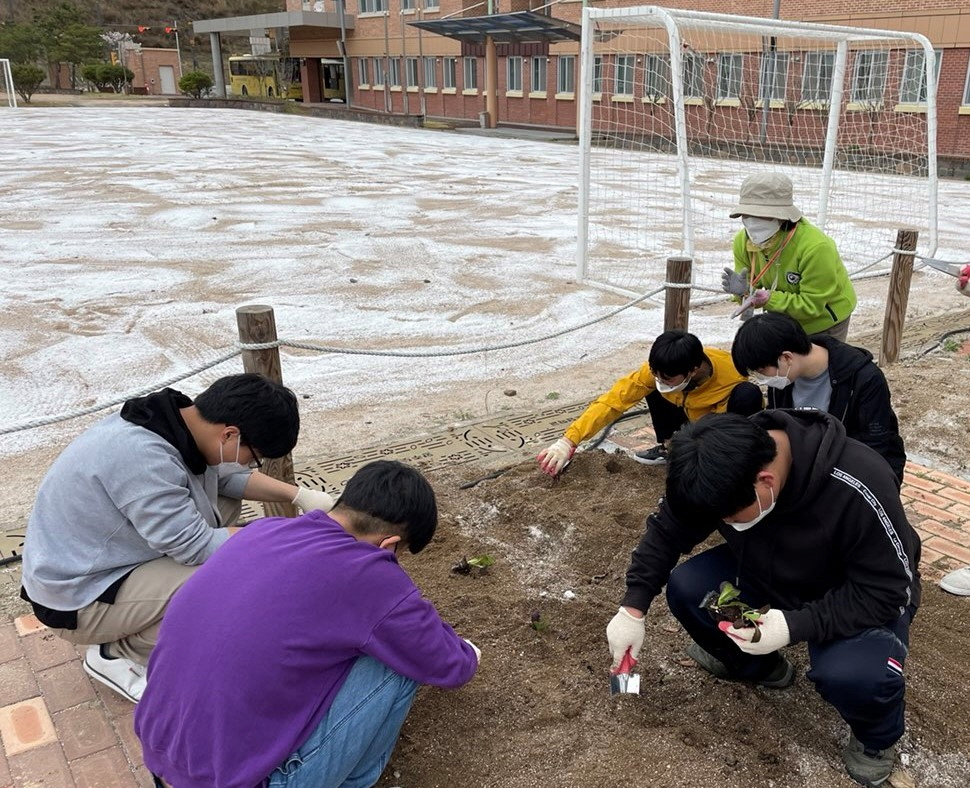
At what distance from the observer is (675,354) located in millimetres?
3352

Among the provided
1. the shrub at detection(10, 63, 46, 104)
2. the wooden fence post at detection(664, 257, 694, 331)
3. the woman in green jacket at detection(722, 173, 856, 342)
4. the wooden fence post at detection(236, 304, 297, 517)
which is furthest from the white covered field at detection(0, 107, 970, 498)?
the shrub at detection(10, 63, 46, 104)

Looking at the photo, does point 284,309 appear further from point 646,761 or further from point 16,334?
point 646,761

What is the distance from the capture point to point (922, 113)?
1761 cm

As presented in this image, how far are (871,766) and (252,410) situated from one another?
75.7 inches

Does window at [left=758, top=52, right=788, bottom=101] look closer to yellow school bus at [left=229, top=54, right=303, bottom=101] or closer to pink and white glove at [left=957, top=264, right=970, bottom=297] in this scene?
pink and white glove at [left=957, top=264, right=970, bottom=297]

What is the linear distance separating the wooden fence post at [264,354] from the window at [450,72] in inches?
1265

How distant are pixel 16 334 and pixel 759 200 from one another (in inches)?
217

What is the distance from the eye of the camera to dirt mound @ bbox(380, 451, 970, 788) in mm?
2215

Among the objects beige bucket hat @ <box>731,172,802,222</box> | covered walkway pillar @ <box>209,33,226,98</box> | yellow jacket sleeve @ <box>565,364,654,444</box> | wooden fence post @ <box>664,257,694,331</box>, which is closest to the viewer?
yellow jacket sleeve @ <box>565,364,654,444</box>

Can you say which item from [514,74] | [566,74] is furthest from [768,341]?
[514,74]

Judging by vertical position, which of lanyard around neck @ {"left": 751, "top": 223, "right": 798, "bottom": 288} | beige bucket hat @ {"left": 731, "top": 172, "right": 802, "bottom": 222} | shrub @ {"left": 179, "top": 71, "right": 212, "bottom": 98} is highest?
shrub @ {"left": 179, "top": 71, "right": 212, "bottom": 98}

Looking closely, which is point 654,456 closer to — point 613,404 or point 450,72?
point 613,404

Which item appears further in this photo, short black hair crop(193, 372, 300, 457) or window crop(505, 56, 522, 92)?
window crop(505, 56, 522, 92)

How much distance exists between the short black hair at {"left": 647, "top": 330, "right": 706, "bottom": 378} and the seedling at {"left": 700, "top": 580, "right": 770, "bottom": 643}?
4.07 feet
